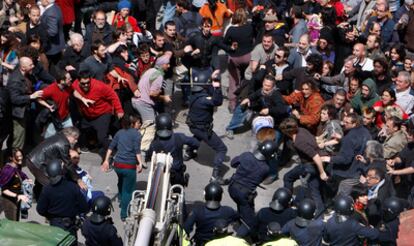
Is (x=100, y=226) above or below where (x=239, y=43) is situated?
above

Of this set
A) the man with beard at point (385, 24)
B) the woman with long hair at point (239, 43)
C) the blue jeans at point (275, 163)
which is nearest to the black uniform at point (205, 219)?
the blue jeans at point (275, 163)

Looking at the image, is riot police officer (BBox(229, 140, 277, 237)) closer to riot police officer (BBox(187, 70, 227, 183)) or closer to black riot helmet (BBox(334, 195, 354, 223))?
black riot helmet (BBox(334, 195, 354, 223))

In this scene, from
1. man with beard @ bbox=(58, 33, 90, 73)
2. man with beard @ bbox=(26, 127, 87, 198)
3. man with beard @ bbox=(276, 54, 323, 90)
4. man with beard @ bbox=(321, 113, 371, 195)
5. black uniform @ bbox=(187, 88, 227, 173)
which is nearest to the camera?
man with beard @ bbox=(26, 127, 87, 198)

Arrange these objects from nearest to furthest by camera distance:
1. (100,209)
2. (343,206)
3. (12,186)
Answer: (100,209) < (343,206) < (12,186)

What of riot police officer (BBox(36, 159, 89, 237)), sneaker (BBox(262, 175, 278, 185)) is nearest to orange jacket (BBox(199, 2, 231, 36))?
sneaker (BBox(262, 175, 278, 185))

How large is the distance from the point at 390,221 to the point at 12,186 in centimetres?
466

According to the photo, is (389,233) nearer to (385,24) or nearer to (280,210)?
(280,210)

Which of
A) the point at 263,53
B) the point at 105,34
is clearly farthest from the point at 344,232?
the point at 105,34

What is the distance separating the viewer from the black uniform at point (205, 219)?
1170 centimetres

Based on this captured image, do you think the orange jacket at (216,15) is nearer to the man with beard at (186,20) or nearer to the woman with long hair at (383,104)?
the man with beard at (186,20)

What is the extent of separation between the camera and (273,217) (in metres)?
11.9

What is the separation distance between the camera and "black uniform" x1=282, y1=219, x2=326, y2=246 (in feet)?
37.3

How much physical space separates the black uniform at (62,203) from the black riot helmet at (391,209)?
3626 millimetres

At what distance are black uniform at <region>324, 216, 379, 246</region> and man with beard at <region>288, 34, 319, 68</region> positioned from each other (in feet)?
15.9
